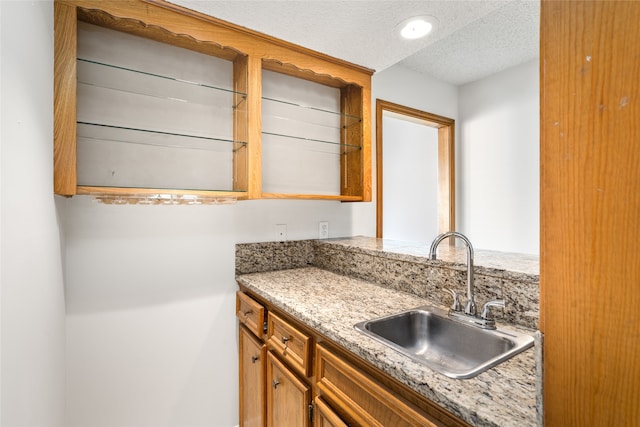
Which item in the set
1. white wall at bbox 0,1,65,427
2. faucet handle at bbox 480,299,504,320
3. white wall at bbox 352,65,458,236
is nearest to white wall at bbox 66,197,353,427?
white wall at bbox 0,1,65,427

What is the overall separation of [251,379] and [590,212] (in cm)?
170

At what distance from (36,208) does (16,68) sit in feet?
1.29

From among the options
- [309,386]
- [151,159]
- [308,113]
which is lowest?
[309,386]

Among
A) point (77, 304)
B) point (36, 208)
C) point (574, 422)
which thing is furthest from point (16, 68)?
point (574, 422)

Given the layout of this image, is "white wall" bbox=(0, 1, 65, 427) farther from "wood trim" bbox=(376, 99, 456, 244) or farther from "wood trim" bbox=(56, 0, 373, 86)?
"wood trim" bbox=(376, 99, 456, 244)

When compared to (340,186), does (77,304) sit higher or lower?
lower

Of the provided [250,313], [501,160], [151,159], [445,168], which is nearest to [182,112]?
[151,159]

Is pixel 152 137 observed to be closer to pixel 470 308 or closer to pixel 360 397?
pixel 360 397

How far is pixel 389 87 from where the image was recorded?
253cm

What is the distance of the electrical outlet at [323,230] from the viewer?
2180mm

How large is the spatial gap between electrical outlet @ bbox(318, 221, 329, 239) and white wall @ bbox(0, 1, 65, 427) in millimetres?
1382

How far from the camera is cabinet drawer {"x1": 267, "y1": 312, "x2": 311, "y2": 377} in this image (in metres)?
1.19

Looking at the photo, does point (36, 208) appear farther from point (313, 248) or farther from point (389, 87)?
point (389, 87)

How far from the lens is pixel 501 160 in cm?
278
